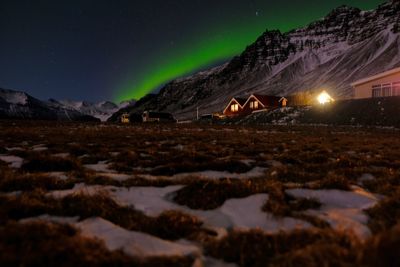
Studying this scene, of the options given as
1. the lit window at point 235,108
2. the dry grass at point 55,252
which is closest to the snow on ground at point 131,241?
the dry grass at point 55,252

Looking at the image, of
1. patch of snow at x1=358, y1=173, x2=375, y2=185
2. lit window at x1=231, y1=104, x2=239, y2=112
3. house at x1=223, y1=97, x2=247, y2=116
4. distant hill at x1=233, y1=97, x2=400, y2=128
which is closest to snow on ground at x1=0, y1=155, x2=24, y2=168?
patch of snow at x1=358, y1=173, x2=375, y2=185

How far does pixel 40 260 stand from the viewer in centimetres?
264

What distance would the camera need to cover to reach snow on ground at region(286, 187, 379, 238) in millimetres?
3795

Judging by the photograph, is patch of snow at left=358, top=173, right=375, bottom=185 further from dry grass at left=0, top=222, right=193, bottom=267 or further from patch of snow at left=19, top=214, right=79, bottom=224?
patch of snow at left=19, top=214, right=79, bottom=224

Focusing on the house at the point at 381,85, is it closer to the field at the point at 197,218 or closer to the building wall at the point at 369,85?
the building wall at the point at 369,85

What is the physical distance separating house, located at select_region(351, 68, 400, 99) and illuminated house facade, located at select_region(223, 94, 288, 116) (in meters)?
30.4

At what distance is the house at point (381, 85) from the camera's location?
52.7 m

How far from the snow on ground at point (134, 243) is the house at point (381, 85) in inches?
2449

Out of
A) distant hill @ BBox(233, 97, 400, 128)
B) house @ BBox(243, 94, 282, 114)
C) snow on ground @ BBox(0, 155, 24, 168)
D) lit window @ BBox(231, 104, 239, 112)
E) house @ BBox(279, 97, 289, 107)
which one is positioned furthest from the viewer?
lit window @ BBox(231, 104, 239, 112)

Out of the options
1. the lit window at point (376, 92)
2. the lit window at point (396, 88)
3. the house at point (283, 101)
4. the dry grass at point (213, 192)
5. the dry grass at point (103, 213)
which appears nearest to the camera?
the dry grass at point (103, 213)

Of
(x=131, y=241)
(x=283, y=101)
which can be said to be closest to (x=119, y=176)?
(x=131, y=241)

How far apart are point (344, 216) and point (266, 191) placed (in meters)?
1.48

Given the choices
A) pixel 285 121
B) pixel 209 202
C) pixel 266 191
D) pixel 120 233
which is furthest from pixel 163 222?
pixel 285 121

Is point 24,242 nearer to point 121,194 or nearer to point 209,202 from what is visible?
point 121,194
